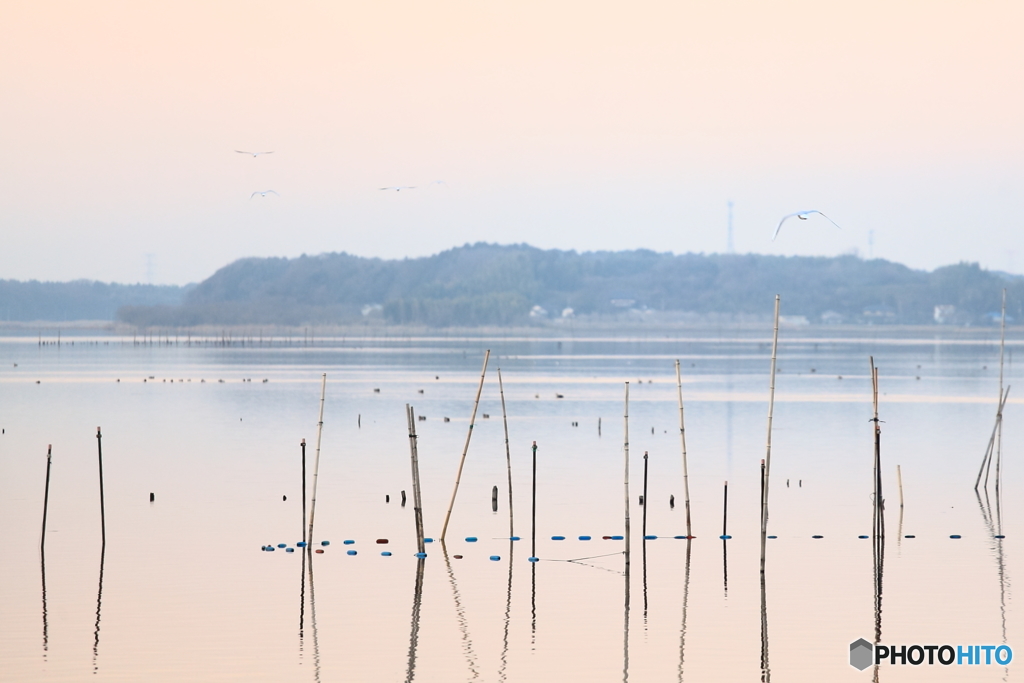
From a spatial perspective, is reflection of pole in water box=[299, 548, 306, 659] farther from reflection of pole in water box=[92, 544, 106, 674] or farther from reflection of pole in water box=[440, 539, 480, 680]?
reflection of pole in water box=[92, 544, 106, 674]

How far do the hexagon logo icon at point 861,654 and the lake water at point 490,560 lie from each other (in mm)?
232

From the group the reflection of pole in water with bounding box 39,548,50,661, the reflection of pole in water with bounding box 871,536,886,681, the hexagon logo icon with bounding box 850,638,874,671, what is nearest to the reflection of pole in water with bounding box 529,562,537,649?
the hexagon logo icon with bounding box 850,638,874,671

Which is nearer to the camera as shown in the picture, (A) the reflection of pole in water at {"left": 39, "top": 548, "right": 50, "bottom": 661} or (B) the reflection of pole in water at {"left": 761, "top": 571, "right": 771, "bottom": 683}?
(B) the reflection of pole in water at {"left": 761, "top": 571, "right": 771, "bottom": 683}

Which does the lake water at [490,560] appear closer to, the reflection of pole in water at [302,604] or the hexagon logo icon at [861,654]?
the reflection of pole in water at [302,604]

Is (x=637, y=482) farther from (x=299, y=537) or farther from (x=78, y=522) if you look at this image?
(x=78, y=522)

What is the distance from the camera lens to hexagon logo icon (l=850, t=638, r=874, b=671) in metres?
15.0

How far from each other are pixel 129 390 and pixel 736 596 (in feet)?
182

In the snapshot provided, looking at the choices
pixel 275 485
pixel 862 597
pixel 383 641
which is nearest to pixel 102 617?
pixel 383 641

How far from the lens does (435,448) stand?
37688 mm

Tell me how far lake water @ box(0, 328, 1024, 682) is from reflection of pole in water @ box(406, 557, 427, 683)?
56 millimetres

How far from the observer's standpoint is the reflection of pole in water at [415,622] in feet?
48.3

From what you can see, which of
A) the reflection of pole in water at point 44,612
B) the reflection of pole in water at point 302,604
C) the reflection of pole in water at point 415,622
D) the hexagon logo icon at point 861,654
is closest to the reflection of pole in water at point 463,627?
the reflection of pole in water at point 415,622
